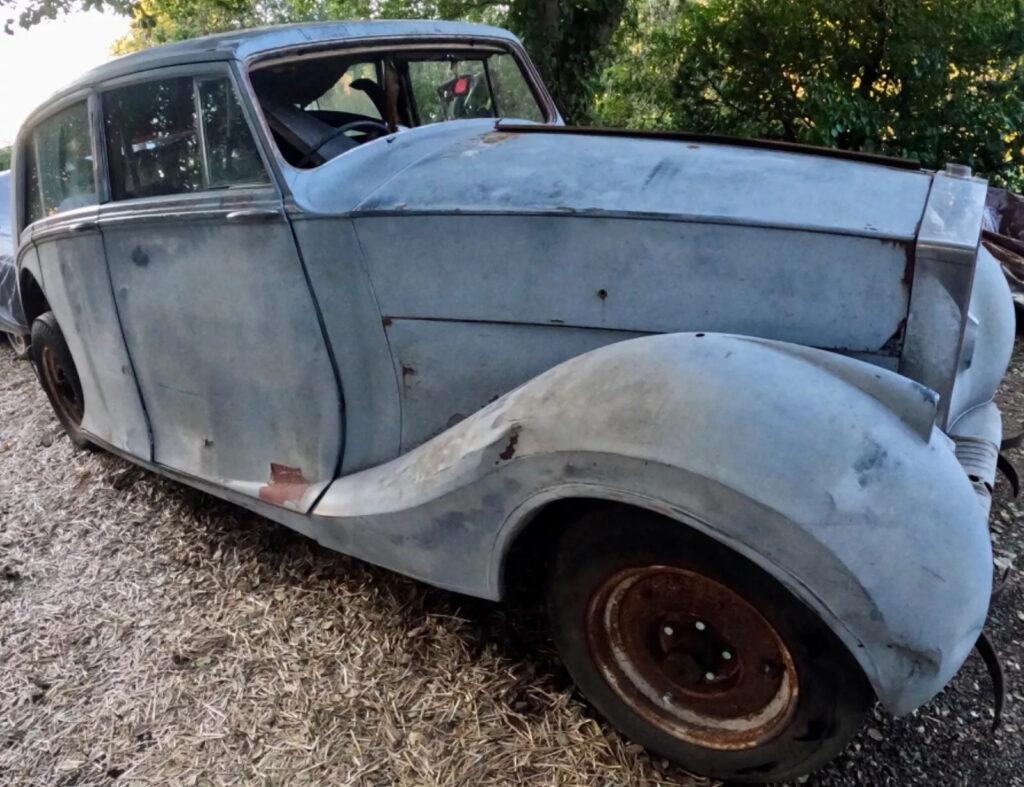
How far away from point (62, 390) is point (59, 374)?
10cm

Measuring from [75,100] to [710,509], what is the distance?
263cm

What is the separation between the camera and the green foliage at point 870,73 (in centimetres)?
619

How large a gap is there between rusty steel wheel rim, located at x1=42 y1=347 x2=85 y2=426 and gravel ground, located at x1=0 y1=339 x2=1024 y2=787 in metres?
0.82

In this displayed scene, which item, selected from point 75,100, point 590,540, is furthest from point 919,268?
point 75,100

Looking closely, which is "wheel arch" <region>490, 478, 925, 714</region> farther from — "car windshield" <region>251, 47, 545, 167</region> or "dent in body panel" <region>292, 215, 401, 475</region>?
"car windshield" <region>251, 47, 545, 167</region>

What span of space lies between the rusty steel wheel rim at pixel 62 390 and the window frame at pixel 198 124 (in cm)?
129

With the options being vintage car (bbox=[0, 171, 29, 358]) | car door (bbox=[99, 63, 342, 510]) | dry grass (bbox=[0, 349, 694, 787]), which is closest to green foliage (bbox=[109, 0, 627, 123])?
vintage car (bbox=[0, 171, 29, 358])

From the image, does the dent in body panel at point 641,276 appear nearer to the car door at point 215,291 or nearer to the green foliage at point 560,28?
the car door at point 215,291

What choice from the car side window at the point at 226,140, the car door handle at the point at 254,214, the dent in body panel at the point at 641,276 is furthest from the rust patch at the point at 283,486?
the car side window at the point at 226,140

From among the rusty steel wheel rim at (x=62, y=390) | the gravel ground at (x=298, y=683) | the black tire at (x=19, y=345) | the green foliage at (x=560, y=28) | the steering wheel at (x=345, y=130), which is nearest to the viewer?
the gravel ground at (x=298, y=683)

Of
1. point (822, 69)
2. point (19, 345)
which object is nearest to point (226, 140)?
point (19, 345)

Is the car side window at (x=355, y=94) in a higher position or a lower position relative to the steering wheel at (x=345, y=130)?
higher

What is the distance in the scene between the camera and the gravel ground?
2.05m

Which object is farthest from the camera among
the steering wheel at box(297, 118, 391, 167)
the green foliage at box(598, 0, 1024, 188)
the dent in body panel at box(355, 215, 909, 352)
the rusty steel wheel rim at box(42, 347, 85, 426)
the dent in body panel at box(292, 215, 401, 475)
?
the green foliage at box(598, 0, 1024, 188)
